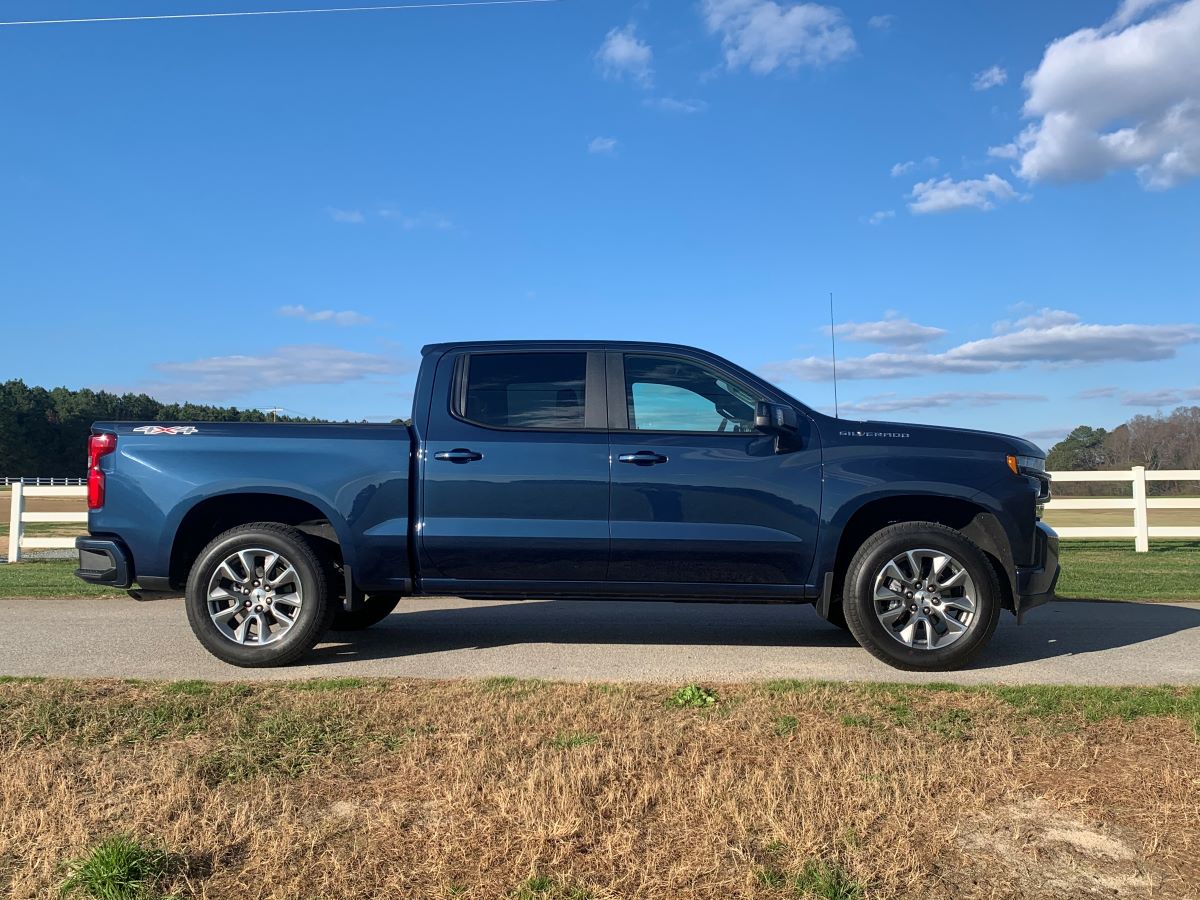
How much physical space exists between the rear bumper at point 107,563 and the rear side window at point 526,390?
2296mm

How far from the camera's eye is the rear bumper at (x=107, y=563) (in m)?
5.64

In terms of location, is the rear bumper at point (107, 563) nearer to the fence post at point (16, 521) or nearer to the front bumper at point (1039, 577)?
the front bumper at point (1039, 577)

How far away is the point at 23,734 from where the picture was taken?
395 centimetres

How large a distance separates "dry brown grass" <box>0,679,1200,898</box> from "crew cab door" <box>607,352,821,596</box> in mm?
1006

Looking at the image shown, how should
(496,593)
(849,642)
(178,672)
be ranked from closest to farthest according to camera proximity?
1. (178,672)
2. (496,593)
3. (849,642)

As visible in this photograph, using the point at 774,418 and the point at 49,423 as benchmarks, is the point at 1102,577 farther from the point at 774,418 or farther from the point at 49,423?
the point at 49,423

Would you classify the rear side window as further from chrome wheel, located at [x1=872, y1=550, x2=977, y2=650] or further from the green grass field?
the green grass field

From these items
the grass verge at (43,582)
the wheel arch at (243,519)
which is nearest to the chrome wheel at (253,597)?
the wheel arch at (243,519)

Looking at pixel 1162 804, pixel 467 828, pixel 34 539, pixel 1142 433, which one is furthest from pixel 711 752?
pixel 1142 433

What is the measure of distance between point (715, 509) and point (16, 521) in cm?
1217

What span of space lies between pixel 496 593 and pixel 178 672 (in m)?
1.91

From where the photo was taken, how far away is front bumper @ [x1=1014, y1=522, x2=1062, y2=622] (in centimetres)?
552

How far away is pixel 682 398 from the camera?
580 cm

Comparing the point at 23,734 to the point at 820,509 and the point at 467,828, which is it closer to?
the point at 467,828
